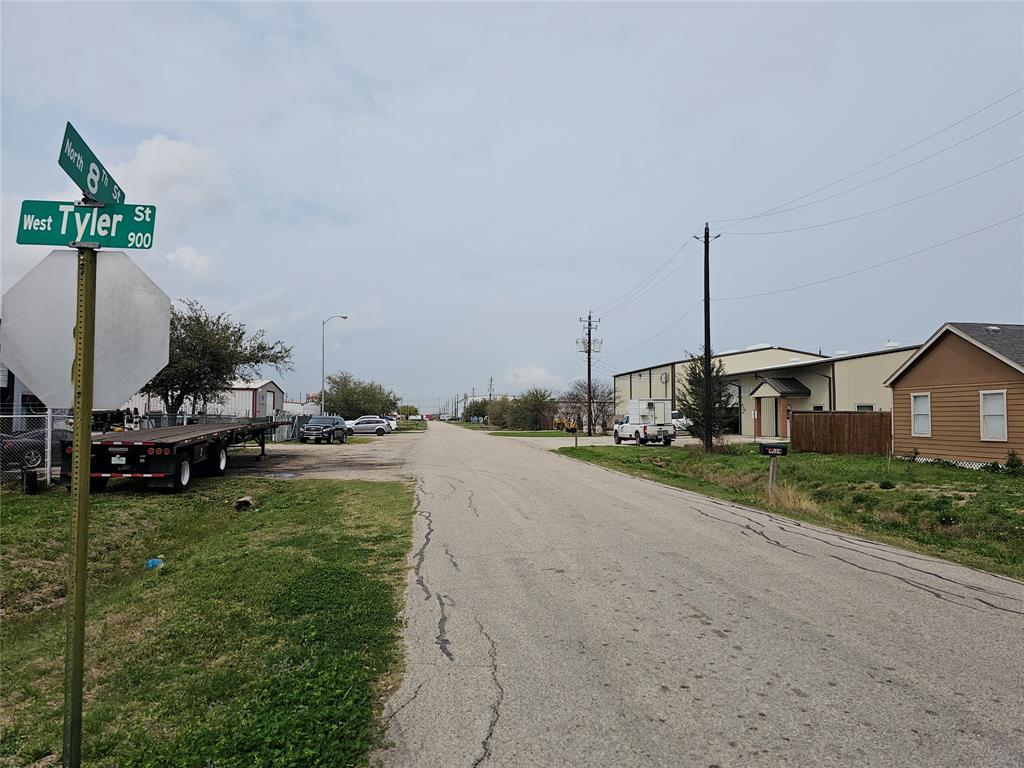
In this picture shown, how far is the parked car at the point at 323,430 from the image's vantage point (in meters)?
37.3

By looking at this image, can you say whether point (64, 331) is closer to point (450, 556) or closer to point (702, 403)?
point (450, 556)

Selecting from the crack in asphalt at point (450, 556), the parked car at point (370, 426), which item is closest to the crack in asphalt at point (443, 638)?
the crack in asphalt at point (450, 556)

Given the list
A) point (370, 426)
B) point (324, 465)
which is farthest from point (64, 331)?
point (370, 426)

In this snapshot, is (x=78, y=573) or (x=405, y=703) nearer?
(x=78, y=573)

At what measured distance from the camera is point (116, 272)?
3.49m

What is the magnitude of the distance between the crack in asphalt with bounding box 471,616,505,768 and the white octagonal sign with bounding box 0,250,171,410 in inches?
106

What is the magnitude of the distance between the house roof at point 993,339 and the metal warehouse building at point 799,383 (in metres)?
4.16

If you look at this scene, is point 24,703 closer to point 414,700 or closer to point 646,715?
point 414,700

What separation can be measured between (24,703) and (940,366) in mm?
26246

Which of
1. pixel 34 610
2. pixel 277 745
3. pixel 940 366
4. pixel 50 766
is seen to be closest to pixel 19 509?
pixel 34 610

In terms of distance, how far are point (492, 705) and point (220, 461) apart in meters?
16.8

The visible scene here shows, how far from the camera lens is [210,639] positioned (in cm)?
524

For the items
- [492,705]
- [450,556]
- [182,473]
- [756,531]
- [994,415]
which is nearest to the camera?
[492,705]

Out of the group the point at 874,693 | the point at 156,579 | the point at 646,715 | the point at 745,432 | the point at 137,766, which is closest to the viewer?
the point at 137,766
